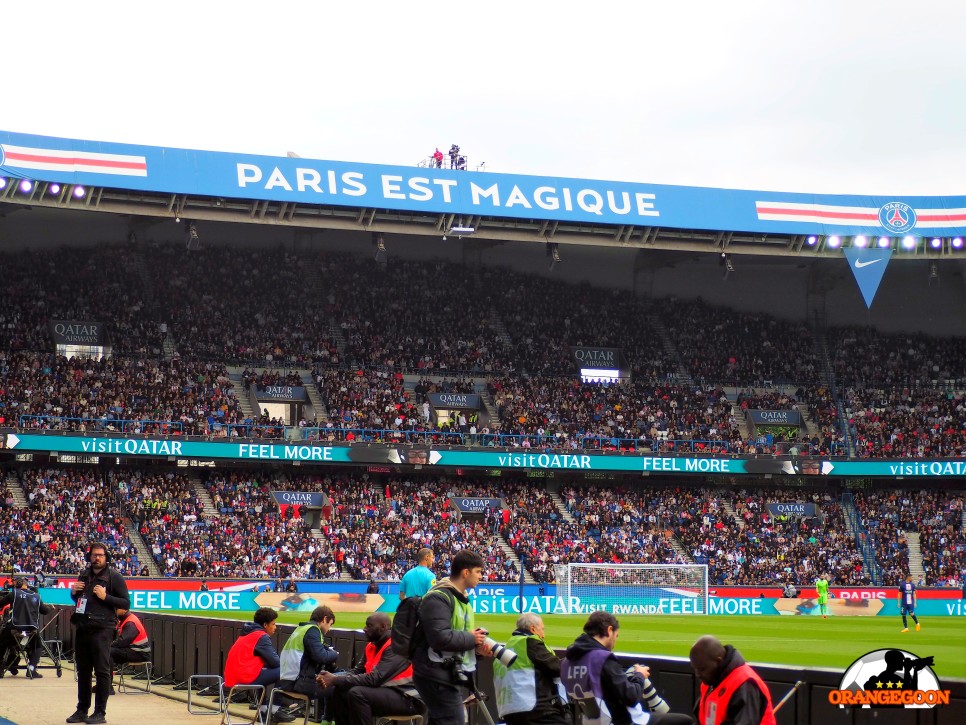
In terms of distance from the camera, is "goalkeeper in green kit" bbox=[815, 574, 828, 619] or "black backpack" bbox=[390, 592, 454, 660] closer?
"black backpack" bbox=[390, 592, 454, 660]

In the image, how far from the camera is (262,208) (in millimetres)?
44531

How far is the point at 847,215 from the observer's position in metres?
48.2

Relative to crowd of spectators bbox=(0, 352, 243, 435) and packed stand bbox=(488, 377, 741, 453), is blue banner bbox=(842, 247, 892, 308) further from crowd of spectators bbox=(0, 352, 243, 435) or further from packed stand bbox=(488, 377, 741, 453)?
crowd of spectators bbox=(0, 352, 243, 435)

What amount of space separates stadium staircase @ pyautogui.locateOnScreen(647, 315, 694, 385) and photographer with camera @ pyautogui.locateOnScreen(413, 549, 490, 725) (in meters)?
45.6

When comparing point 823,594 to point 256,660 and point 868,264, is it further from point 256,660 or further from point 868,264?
point 256,660

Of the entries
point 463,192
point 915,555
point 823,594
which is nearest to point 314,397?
point 463,192

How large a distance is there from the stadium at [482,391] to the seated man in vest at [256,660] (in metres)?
→ 20.2

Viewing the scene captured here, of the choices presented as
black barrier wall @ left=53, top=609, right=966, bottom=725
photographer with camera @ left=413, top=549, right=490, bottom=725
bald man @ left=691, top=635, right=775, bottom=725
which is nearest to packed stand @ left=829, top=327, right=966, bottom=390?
black barrier wall @ left=53, top=609, right=966, bottom=725

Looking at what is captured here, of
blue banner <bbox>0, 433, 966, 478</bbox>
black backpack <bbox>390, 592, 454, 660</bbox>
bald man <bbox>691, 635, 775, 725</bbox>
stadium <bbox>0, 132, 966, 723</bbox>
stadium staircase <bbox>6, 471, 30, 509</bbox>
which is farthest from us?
blue banner <bbox>0, 433, 966, 478</bbox>

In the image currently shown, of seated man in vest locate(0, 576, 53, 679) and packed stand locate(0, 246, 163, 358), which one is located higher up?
packed stand locate(0, 246, 163, 358)

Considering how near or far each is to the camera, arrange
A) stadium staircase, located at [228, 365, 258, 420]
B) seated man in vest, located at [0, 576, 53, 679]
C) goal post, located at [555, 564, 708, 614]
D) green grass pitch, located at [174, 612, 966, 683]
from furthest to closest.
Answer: stadium staircase, located at [228, 365, 258, 420] < goal post, located at [555, 564, 708, 614] < green grass pitch, located at [174, 612, 966, 683] < seated man in vest, located at [0, 576, 53, 679]

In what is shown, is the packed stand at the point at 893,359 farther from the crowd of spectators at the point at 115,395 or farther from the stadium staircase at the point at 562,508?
the crowd of spectators at the point at 115,395

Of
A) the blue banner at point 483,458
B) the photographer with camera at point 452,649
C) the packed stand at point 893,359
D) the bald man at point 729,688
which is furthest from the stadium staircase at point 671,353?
the bald man at point 729,688

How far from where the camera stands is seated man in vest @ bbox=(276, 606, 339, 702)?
12.5 metres
